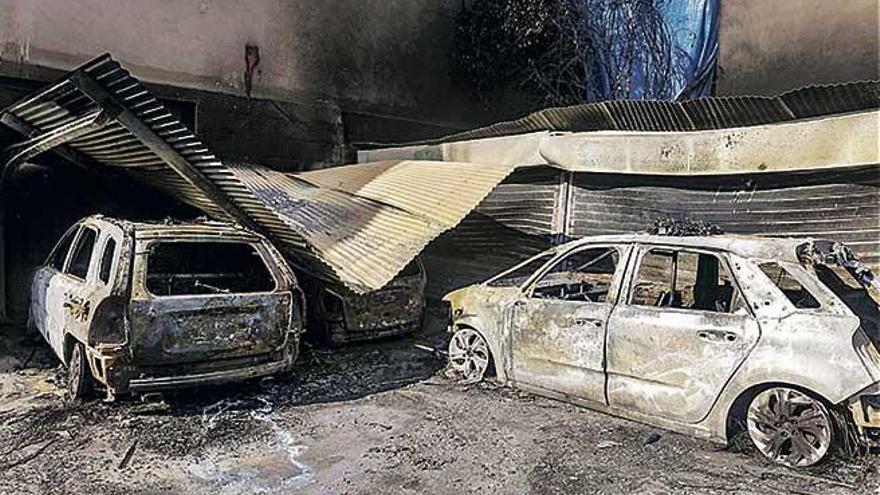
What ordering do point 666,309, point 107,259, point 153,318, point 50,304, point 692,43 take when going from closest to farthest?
1. point 666,309
2. point 153,318
3. point 107,259
4. point 50,304
5. point 692,43

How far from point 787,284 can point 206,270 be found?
564 centimetres

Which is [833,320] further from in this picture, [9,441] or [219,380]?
[9,441]

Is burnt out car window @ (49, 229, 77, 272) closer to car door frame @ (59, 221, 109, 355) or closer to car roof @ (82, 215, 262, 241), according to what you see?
car roof @ (82, 215, 262, 241)

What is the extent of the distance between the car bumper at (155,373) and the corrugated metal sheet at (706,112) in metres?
4.47

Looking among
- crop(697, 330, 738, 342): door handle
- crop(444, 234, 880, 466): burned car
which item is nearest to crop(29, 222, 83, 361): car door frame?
crop(444, 234, 880, 466): burned car

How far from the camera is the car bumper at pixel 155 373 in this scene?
16.4 feet

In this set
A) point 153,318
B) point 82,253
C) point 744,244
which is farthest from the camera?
point 82,253

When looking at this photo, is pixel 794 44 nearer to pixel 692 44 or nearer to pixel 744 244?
pixel 692 44

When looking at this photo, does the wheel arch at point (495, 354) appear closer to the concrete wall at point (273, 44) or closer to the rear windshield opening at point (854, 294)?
the rear windshield opening at point (854, 294)

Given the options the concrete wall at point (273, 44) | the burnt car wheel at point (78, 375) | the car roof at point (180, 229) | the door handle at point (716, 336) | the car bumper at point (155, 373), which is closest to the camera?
the door handle at point (716, 336)

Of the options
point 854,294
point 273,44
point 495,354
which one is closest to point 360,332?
point 495,354

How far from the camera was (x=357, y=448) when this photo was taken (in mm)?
4758

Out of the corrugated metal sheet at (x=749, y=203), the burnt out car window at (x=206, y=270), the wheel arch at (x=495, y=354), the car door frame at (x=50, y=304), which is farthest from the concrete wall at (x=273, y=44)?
the wheel arch at (x=495, y=354)

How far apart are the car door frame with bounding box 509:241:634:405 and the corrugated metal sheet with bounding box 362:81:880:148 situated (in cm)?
220
